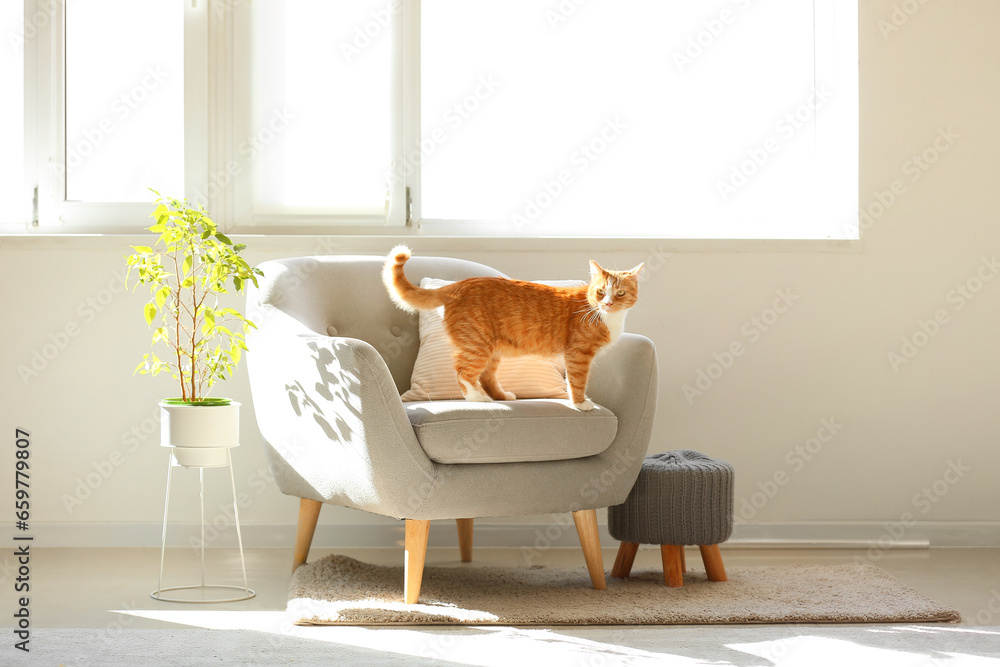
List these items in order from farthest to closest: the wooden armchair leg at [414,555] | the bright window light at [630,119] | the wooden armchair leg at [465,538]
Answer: the bright window light at [630,119] → the wooden armchair leg at [465,538] → the wooden armchair leg at [414,555]

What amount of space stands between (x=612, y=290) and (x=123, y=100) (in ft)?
6.53

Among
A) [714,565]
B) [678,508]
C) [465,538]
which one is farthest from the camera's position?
[465,538]

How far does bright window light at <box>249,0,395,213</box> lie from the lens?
3.38m

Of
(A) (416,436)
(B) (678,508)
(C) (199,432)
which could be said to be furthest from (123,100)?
(B) (678,508)

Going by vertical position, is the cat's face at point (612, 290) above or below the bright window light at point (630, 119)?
below

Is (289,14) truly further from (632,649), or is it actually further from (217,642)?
(632,649)

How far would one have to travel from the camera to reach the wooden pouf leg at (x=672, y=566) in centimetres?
264

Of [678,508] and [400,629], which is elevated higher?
[678,508]

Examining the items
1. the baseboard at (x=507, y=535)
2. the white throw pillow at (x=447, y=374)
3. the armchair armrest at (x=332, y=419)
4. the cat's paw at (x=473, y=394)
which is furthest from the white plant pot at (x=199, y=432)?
the baseboard at (x=507, y=535)

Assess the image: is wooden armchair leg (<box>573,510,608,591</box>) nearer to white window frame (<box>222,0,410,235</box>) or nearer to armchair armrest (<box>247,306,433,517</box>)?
armchair armrest (<box>247,306,433,517</box>)

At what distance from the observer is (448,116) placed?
3.43 meters

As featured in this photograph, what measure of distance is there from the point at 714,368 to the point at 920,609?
113 centimetres

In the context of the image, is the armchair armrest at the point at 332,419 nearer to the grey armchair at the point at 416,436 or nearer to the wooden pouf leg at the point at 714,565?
the grey armchair at the point at 416,436

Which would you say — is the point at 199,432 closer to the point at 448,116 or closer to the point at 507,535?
the point at 507,535
